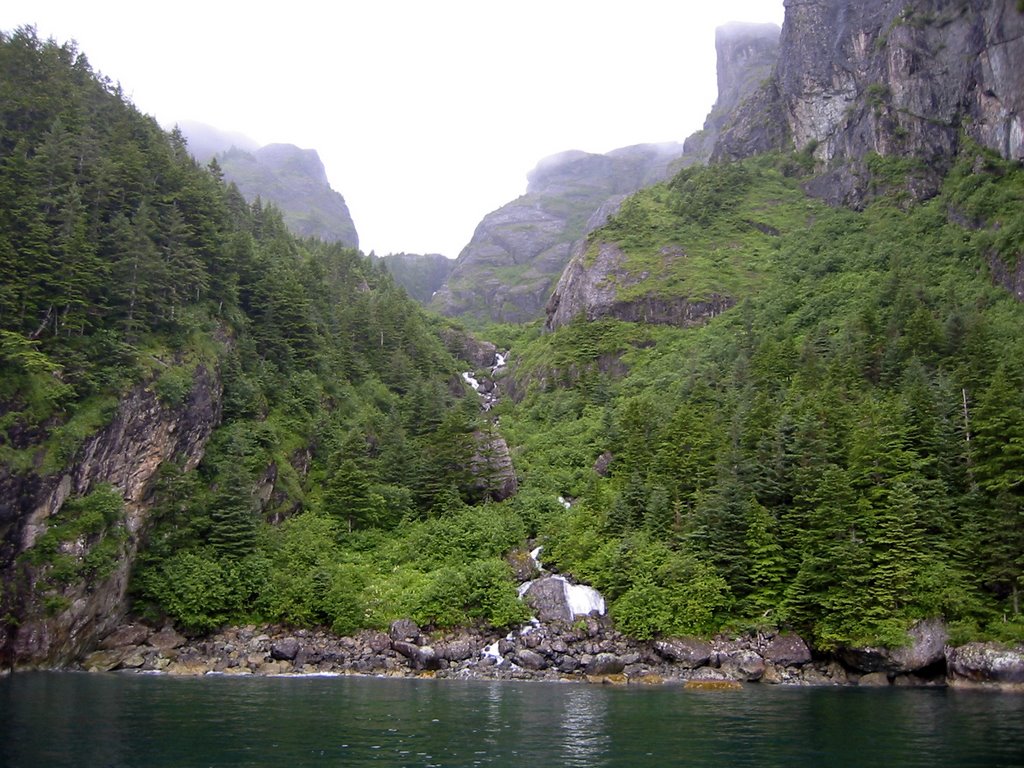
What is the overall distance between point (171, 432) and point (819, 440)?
4907cm

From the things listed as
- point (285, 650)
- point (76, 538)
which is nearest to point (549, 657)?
point (285, 650)

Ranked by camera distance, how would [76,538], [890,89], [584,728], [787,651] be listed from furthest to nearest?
[890,89] → [76,538] → [787,651] → [584,728]

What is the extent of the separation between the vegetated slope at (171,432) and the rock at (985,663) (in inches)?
1079

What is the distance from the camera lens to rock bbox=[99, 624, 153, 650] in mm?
52094

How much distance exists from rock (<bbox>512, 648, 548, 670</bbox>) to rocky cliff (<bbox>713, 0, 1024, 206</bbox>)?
80636 mm

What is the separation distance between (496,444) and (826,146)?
94.4 metres

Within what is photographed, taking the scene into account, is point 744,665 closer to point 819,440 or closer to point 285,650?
point 819,440

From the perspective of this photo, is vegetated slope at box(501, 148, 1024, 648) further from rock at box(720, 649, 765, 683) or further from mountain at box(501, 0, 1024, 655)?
rock at box(720, 649, 765, 683)

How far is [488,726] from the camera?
99.5ft

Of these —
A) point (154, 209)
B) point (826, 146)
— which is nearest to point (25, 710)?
point (154, 209)

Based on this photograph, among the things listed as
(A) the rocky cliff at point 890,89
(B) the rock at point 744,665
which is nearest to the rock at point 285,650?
(B) the rock at point 744,665

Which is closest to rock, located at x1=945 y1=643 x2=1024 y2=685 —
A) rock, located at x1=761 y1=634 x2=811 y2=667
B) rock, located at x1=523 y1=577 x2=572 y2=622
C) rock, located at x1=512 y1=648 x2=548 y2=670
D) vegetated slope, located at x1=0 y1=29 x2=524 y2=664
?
rock, located at x1=761 y1=634 x2=811 y2=667

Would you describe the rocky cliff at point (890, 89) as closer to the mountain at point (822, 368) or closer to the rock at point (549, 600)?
the mountain at point (822, 368)

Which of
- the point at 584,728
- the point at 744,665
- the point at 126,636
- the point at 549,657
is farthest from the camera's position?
the point at 126,636
